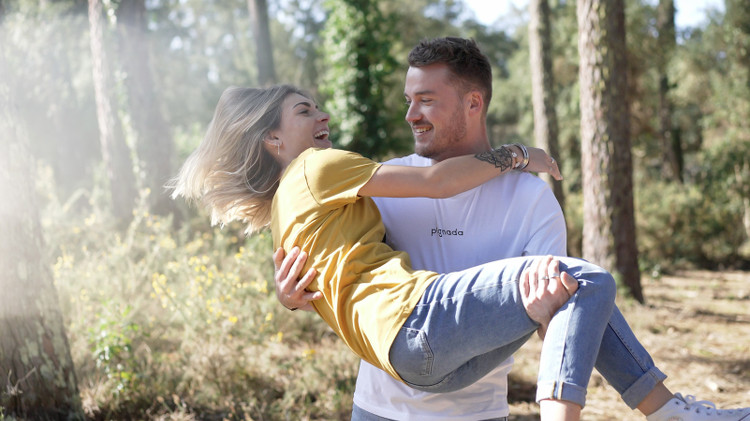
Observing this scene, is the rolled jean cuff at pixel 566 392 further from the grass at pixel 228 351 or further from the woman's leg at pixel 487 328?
Answer: the grass at pixel 228 351

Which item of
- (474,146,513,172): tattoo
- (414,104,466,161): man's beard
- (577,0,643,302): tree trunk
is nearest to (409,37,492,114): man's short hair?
(414,104,466,161): man's beard

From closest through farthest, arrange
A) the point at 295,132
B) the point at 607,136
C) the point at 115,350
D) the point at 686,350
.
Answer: the point at 295,132 < the point at 115,350 < the point at 686,350 < the point at 607,136

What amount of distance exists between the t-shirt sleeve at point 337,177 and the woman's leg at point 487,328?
1.63ft

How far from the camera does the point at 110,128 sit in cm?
1184

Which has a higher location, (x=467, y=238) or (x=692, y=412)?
(x=467, y=238)

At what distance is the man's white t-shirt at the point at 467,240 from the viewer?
2.49 m

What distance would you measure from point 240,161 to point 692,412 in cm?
214

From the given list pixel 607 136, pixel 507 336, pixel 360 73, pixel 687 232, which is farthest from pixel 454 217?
pixel 687 232

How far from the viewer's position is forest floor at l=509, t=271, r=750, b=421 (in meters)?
5.63

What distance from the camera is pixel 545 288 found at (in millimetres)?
2139

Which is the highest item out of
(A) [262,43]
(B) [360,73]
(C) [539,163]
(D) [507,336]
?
(A) [262,43]

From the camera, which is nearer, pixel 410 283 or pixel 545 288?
pixel 545 288

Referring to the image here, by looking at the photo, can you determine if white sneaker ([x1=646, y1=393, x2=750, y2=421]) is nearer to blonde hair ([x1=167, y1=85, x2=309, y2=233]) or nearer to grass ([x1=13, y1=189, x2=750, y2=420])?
blonde hair ([x1=167, y1=85, x2=309, y2=233])

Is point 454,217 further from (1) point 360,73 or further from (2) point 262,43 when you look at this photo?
(2) point 262,43
